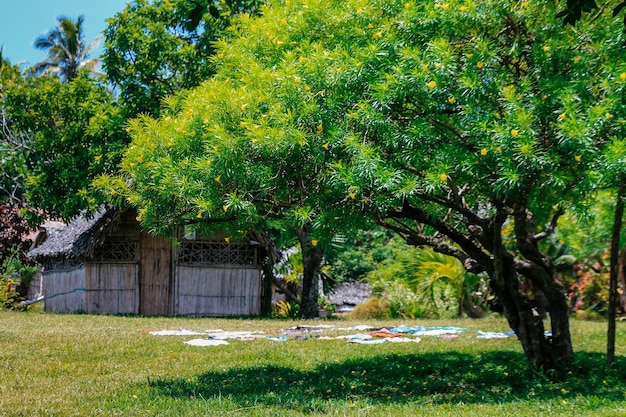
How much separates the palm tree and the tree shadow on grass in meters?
37.0

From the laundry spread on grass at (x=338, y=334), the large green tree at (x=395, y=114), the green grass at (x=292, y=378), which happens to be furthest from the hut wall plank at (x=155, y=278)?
the large green tree at (x=395, y=114)

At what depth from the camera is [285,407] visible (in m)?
6.59

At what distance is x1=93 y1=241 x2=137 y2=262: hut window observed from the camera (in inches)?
808

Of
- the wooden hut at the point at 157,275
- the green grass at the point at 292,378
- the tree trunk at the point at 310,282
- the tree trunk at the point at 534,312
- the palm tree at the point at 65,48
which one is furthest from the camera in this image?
the palm tree at the point at 65,48

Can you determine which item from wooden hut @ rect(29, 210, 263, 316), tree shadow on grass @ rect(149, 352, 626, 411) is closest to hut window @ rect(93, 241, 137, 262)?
wooden hut @ rect(29, 210, 263, 316)

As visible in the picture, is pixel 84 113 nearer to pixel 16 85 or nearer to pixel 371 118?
pixel 16 85

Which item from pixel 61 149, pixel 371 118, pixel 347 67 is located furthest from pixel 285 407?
pixel 61 149

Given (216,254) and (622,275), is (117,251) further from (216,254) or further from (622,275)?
(622,275)

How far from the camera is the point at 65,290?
21.5 meters

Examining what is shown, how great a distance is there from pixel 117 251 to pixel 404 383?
13903mm

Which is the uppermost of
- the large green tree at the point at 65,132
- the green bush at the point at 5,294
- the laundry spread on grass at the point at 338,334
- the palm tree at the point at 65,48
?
the palm tree at the point at 65,48

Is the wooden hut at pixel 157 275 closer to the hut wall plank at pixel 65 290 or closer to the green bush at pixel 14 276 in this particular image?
the hut wall plank at pixel 65 290

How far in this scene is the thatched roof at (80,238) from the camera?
19.2m

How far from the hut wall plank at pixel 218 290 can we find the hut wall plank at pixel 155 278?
409 mm
